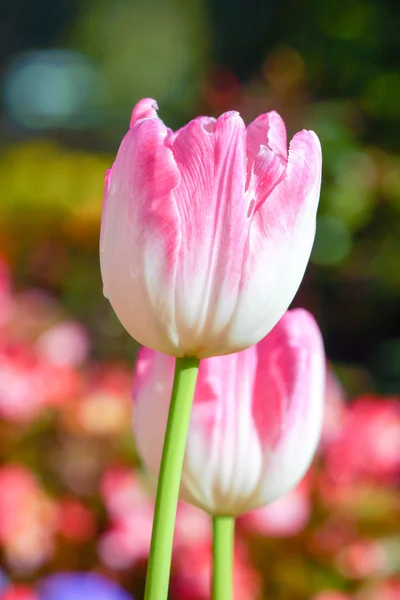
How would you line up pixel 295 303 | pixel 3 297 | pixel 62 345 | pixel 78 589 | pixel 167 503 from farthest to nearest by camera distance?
pixel 295 303, pixel 62 345, pixel 3 297, pixel 78 589, pixel 167 503

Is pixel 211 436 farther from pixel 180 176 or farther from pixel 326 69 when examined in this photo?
pixel 326 69

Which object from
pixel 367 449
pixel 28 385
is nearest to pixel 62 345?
pixel 28 385

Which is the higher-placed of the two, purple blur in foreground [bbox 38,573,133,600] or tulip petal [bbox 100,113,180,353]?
Answer: tulip petal [bbox 100,113,180,353]

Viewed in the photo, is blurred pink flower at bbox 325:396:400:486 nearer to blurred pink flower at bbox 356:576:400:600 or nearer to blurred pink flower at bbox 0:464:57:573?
blurred pink flower at bbox 356:576:400:600

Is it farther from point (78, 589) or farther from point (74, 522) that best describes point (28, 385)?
point (78, 589)

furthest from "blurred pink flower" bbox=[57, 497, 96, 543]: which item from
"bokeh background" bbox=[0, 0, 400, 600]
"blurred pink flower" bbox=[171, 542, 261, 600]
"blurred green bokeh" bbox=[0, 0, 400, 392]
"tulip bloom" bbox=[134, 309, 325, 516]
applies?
"blurred green bokeh" bbox=[0, 0, 400, 392]

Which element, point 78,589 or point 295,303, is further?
point 295,303
